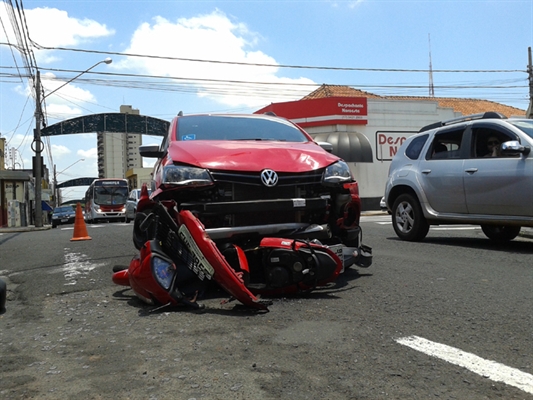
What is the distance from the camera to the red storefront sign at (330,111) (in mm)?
30953

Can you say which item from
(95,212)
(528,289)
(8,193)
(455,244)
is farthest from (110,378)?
(8,193)

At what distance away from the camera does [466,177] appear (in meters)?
7.71

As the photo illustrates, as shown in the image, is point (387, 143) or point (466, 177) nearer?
point (466, 177)

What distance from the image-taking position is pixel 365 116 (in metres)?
31.7

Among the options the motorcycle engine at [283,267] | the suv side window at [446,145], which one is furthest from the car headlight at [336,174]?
the suv side window at [446,145]

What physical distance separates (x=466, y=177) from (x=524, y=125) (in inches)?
39.3

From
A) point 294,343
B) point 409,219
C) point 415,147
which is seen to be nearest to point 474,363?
point 294,343

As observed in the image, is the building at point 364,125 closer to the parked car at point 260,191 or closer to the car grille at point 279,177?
the parked car at point 260,191

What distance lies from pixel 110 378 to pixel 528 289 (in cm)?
358

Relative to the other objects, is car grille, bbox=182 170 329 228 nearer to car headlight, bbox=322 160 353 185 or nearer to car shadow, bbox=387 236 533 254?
car headlight, bbox=322 160 353 185

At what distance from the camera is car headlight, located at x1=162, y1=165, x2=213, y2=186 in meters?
4.46

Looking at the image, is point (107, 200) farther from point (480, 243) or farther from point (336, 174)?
point (336, 174)

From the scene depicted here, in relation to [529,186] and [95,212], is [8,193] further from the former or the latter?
[529,186]

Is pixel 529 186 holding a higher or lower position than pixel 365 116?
lower
